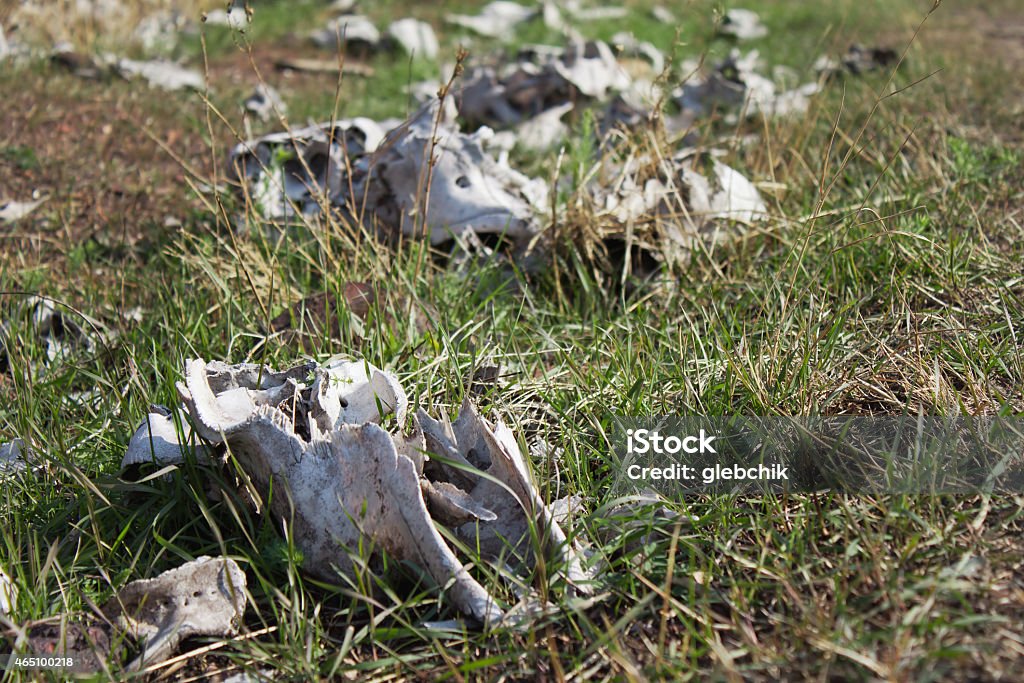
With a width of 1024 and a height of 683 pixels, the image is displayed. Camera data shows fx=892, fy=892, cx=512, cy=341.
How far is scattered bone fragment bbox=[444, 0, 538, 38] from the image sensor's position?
7852 millimetres

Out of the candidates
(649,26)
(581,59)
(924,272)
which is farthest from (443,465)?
(649,26)

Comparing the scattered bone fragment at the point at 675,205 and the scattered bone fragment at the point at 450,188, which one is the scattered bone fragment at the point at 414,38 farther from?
the scattered bone fragment at the point at 675,205

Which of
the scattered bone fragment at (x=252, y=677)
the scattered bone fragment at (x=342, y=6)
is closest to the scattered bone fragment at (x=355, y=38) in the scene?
the scattered bone fragment at (x=342, y=6)

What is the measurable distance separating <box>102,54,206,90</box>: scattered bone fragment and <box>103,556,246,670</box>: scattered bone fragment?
4.39m

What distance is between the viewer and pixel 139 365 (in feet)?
9.30

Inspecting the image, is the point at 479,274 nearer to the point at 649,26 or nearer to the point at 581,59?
the point at 581,59

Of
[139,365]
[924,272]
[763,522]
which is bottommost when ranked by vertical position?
[139,365]

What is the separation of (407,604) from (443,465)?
39cm

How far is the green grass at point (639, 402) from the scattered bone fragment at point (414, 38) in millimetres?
3243

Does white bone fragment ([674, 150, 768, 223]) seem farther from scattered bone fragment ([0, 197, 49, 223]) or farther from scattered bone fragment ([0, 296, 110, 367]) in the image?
scattered bone fragment ([0, 197, 49, 223])

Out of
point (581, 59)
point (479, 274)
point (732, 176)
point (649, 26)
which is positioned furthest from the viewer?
point (649, 26)

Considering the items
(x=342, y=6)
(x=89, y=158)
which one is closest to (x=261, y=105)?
(x=89, y=158)

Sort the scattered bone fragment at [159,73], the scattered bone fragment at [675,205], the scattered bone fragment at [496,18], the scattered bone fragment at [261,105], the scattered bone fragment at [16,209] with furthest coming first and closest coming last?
the scattered bone fragment at [496,18] < the scattered bone fragment at [159,73] < the scattered bone fragment at [261,105] < the scattered bone fragment at [16,209] < the scattered bone fragment at [675,205]

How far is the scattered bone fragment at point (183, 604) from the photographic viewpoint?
6.04 feet
